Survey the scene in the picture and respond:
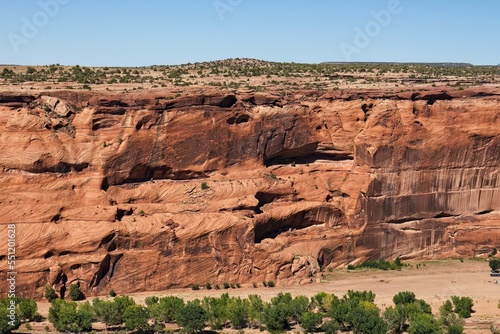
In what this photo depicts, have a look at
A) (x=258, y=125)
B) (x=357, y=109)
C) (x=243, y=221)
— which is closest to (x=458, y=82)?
(x=357, y=109)

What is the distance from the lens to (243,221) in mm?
44750

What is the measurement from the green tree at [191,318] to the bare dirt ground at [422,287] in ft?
14.2

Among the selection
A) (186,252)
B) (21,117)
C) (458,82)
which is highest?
(458,82)

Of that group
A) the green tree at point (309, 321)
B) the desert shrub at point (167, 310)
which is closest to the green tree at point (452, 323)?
the green tree at point (309, 321)

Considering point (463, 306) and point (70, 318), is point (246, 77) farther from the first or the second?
point (70, 318)

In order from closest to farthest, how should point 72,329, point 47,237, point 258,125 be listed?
point 72,329 → point 47,237 → point 258,125

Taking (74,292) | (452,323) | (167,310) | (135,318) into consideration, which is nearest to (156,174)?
(74,292)

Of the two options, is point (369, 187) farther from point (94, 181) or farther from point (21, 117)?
point (21, 117)

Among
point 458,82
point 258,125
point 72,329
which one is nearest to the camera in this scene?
point 72,329

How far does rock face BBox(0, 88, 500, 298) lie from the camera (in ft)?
136

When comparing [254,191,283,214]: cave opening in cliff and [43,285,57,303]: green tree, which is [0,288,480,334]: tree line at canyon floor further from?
[254,191,283,214]: cave opening in cliff

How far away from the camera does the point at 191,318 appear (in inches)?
1462

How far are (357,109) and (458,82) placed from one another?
42.4ft

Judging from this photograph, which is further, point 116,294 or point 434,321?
point 116,294
